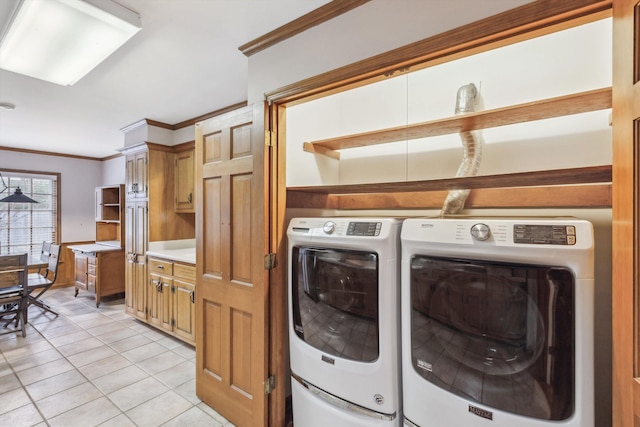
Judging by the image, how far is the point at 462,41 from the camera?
1.17m

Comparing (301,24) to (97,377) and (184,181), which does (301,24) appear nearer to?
(184,181)

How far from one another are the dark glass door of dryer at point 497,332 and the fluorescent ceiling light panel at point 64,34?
6.54ft

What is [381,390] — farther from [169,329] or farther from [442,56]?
[169,329]

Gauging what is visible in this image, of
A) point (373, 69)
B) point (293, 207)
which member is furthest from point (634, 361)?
point (293, 207)

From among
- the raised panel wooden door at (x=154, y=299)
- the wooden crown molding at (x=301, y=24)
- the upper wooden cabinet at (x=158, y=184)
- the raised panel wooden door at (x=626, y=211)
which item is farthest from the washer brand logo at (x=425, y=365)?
the upper wooden cabinet at (x=158, y=184)

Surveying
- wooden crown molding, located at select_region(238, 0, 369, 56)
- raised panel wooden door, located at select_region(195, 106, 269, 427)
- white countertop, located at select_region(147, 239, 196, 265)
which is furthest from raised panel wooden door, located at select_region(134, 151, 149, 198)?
wooden crown molding, located at select_region(238, 0, 369, 56)

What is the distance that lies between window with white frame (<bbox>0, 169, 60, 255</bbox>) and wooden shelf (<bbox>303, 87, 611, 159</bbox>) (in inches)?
230

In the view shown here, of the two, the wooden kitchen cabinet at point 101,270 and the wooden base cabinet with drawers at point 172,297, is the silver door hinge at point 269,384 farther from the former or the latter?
the wooden kitchen cabinet at point 101,270

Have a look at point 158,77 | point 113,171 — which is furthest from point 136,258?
point 113,171

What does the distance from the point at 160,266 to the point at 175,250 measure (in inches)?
16.8

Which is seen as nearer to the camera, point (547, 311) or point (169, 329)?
point (547, 311)

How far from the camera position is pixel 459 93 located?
1713 mm

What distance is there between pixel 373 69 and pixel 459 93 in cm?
61

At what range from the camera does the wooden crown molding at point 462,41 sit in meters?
1.01
